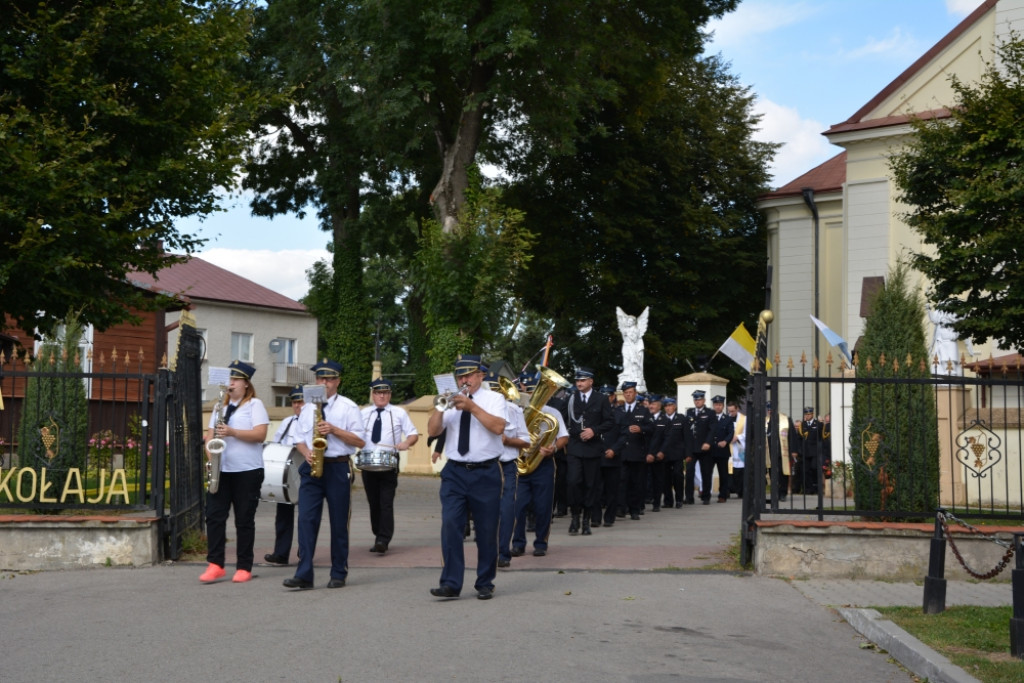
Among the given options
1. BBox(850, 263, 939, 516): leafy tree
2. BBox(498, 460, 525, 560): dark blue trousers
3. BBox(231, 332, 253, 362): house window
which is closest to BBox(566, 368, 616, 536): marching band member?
BBox(498, 460, 525, 560): dark blue trousers

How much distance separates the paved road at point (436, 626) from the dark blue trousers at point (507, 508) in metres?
0.26

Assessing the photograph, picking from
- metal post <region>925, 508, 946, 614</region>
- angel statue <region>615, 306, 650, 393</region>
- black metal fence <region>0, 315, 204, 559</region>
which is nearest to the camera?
metal post <region>925, 508, 946, 614</region>

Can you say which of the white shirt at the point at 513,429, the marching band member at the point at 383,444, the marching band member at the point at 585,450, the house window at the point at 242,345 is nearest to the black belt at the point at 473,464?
the white shirt at the point at 513,429

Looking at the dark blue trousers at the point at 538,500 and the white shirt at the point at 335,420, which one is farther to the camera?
the dark blue trousers at the point at 538,500

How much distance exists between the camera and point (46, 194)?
1720cm

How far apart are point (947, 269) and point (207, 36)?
11.2m

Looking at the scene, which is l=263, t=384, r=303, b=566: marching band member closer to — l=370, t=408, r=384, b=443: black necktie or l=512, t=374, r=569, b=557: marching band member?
l=370, t=408, r=384, b=443: black necktie

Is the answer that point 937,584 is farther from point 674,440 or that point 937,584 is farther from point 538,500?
point 674,440

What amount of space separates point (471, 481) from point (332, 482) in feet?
4.66

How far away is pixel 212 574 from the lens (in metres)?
11.2

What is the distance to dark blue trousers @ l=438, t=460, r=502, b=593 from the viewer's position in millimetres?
10234

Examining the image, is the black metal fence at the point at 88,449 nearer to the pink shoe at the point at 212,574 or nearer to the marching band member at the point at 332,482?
the pink shoe at the point at 212,574

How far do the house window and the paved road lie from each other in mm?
55840

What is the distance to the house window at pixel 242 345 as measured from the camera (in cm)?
6744
